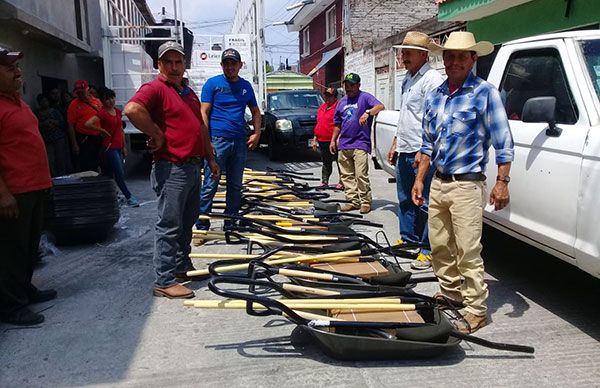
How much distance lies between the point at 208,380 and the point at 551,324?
2.42 metres

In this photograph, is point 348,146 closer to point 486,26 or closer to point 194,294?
point 194,294

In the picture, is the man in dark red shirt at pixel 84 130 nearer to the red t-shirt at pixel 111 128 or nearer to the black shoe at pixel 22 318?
the red t-shirt at pixel 111 128

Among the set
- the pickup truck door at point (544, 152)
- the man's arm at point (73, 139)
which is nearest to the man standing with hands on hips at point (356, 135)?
the pickup truck door at point (544, 152)

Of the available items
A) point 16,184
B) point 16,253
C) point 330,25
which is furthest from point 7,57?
point 330,25

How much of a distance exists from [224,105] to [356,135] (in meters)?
2.06

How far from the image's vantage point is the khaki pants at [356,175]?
6.87 meters

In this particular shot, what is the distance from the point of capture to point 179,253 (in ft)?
14.2

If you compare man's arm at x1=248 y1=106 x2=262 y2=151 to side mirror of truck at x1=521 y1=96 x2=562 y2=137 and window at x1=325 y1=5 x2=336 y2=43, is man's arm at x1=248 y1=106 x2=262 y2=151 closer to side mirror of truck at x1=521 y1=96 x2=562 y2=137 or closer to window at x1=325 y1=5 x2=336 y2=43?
side mirror of truck at x1=521 y1=96 x2=562 y2=137

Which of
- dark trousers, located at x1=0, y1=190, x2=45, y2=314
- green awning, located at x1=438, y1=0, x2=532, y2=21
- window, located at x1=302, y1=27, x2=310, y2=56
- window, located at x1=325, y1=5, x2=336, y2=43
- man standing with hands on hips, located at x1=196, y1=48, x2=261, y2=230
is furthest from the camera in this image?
window, located at x1=302, y1=27, x2=310, y2=56

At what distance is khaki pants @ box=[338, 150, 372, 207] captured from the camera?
6.87 meters

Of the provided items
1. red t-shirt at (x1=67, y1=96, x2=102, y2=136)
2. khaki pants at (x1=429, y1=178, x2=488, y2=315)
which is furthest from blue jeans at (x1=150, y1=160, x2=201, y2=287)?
red t-shirt at (x1=67, y1=96, x2=102, y2=136)

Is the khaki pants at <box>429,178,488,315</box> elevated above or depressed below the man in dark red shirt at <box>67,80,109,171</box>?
below

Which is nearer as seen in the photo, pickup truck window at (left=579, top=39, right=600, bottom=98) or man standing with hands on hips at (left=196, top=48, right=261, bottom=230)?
pickup truck window at (left=579, top=39, right=600, bottom=98)

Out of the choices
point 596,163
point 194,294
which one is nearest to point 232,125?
point 194,294
